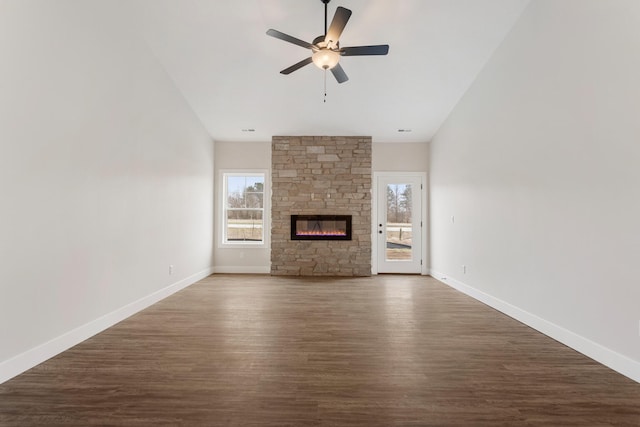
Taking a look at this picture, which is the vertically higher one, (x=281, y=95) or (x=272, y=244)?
(x=281, y=95)

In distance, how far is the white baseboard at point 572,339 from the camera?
226 cm

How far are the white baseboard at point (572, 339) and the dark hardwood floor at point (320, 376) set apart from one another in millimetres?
79

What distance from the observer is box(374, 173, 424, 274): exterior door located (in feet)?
21.9

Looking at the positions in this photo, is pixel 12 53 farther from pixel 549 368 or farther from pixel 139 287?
pixel 549 368

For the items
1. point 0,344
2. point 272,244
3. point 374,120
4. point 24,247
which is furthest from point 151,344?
point 374,120

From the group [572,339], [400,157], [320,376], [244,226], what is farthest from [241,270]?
[572,339]

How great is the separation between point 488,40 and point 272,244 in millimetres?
4880

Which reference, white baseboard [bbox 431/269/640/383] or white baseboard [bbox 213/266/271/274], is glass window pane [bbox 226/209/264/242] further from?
white baseboard [bbox 431/269/640/383]

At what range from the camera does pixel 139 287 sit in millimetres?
3834

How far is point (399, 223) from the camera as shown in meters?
6.70

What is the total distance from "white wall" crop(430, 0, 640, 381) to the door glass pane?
208 cm

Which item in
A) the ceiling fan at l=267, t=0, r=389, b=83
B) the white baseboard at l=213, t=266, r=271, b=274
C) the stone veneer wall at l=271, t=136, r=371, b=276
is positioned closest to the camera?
the ceiling fan at l=267, t=0, r=389, b=83

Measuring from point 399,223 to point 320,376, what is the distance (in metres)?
4.88

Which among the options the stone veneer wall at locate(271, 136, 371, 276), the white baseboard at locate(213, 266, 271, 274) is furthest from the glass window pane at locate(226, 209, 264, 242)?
the white baseboard at locate(213, 266, 271, 274)
